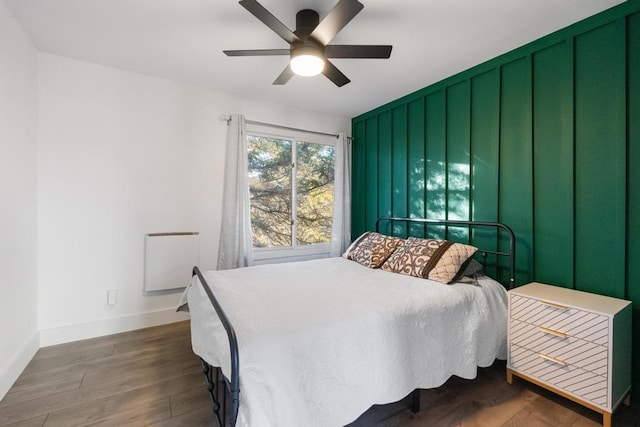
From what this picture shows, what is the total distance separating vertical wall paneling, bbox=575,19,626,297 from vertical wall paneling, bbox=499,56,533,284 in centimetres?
30

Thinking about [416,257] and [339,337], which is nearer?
[339,337]

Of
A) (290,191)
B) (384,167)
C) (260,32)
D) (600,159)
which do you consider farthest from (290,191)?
(600,159)

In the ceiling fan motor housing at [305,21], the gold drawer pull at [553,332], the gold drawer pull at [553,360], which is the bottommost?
the gold drawer pull at [553,360]

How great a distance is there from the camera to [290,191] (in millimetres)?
3729

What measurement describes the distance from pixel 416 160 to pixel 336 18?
2.02m

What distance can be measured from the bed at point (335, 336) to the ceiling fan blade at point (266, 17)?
1.57 meters

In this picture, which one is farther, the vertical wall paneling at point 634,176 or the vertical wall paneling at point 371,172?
the vertical wall paneling at point 371,172

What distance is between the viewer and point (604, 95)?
1900 millimetres

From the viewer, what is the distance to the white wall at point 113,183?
2.51 metres

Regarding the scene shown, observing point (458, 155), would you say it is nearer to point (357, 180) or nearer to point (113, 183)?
point (357, 180)

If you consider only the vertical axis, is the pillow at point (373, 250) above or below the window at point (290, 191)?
below

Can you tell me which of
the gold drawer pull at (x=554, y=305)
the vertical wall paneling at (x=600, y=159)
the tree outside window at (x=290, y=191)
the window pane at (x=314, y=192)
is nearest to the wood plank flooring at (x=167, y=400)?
the gold drawer pull at (x=554, y=305)

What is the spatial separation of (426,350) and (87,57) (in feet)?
12.0

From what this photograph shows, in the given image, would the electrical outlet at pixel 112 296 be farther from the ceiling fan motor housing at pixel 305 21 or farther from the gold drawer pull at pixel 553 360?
the gold drawer pull at pixel 553 360
